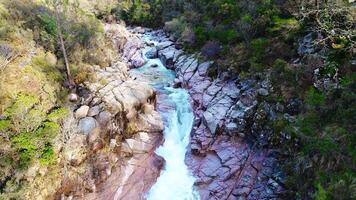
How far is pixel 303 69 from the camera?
20047 mm

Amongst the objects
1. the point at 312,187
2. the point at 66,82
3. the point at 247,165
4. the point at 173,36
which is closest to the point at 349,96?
the point at 312,187

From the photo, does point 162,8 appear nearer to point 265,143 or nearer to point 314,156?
point 265,143

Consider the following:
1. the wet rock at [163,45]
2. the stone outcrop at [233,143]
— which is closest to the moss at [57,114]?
the stone outcrop at [233,143]

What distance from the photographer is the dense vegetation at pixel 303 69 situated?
596 inches

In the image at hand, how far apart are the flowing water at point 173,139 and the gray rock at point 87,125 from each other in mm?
4599

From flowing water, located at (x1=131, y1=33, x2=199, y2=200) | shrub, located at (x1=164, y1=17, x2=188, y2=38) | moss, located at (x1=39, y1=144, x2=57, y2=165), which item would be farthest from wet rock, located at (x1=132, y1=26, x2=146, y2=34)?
moss, located at (x1=39, y1=144, x2=57, y2=165)

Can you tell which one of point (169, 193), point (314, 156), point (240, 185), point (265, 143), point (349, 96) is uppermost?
point (349, 96)

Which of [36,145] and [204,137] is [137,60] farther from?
[36,145]

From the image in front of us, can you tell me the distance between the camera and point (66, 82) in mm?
22391

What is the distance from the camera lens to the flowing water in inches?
766

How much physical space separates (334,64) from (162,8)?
3452 centimetres

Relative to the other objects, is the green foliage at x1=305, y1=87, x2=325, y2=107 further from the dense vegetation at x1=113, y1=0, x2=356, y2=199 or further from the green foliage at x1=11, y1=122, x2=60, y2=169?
the green foliage at x1=11, y1=122, x2=60, y2=169

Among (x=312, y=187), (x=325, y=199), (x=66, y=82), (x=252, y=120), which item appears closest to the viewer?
(x=325, y=199)

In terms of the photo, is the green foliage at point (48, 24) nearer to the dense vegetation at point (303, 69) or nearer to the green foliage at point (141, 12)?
the dense vegetation at point (303, 69)
